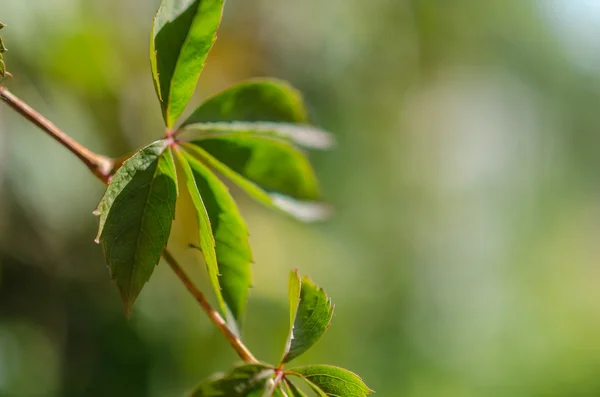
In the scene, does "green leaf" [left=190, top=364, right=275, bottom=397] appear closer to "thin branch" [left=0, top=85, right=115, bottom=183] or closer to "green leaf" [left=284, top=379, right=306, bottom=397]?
"green leaf" [left=284, top=379, right=306, bottom=397]

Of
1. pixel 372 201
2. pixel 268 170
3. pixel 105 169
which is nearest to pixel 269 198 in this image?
pixel 268 170

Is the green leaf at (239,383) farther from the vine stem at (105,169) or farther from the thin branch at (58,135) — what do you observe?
the thin branch at (58,135)

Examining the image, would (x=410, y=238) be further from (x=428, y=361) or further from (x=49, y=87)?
(x=49, y=87)

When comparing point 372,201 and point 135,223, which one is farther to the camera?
point 372,201

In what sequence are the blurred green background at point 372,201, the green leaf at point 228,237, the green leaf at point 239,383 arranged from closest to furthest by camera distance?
the green leaf at point 239,383, the green leaf at point 228,237, the blurred green background at point 372,201

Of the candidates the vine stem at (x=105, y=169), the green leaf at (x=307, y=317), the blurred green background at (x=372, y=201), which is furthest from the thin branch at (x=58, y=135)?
the blurred green background at (x=372, y=201)

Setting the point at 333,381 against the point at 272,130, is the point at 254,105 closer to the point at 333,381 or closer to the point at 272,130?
the point at 272,130
